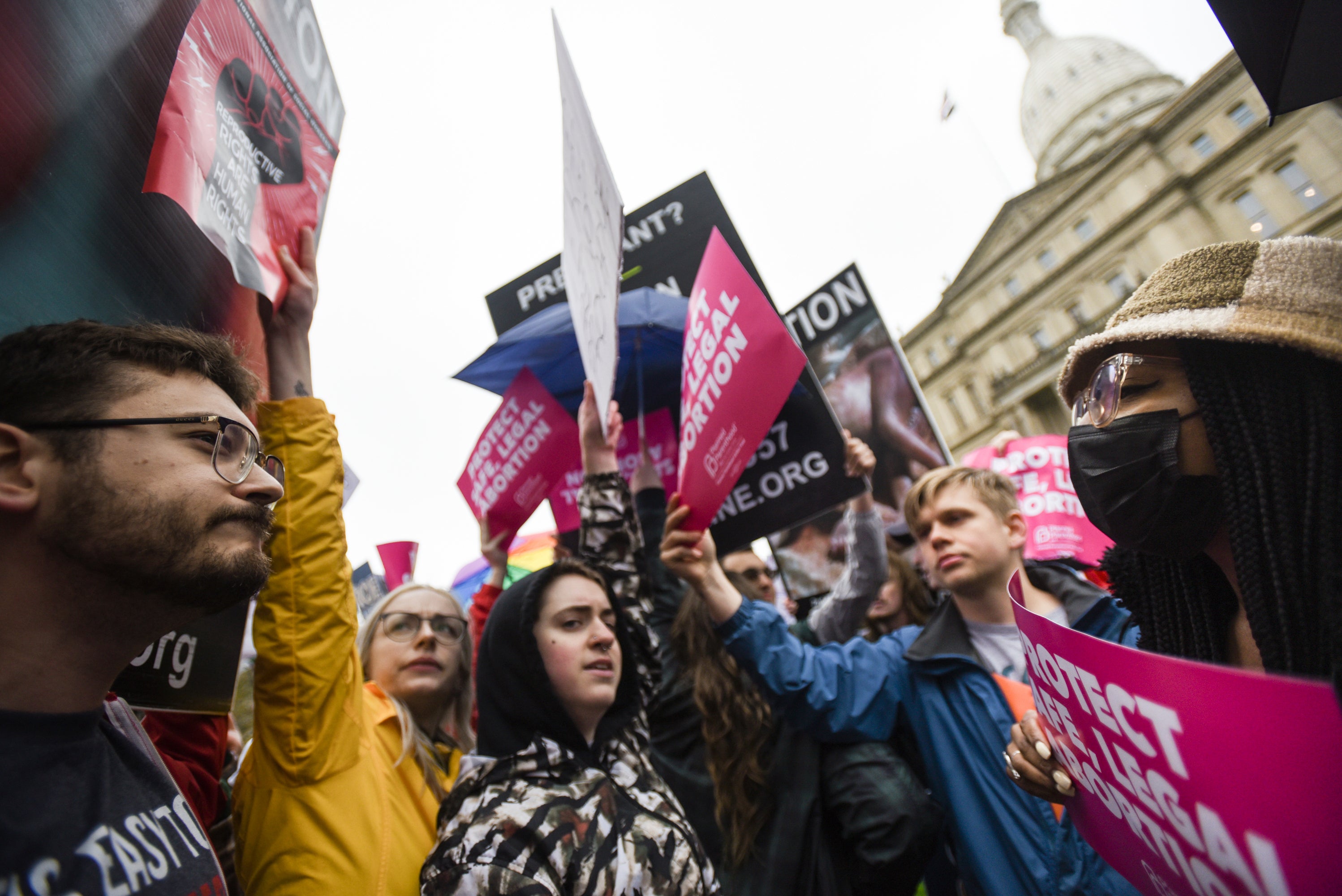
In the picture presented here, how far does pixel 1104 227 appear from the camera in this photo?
Result: 25469 mm

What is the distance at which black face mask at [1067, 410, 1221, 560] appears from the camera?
1.11 metres

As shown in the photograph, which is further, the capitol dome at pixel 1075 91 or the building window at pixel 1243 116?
the capitol dome at pixel 1075 91

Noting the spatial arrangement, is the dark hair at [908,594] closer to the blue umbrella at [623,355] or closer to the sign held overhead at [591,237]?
the blue umbrella at [623,355]

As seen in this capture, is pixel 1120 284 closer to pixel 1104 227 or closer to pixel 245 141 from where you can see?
pixel 1104 227

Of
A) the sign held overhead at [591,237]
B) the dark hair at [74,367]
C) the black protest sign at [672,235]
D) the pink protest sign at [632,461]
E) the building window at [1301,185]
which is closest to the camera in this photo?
the dark hair at [74,367]

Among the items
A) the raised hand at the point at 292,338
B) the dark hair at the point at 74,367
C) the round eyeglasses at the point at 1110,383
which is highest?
the raised hand at the point at 292,338

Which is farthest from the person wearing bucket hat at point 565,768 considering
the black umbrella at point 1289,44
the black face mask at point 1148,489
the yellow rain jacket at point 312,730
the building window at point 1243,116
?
the building window at point 1243,116

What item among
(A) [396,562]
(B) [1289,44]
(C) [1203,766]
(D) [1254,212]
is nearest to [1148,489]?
(C) [1203,766]

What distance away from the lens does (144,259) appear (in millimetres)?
1552

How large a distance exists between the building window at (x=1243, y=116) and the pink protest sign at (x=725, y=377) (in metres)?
28.6

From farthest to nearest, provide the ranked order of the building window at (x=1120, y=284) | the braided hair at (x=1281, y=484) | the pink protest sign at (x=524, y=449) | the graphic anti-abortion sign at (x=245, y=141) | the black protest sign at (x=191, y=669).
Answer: the building window at (x=1120, y=284) < the pink protest sign at (x=524, y=449) < the black protest sign at (x=191, y=669) < the graphic anti-abortion sign at (x=245, y=141) < the braided hair at (x=1281, y=484)

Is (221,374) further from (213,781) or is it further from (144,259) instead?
(213,781)

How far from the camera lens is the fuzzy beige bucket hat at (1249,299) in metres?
0.98

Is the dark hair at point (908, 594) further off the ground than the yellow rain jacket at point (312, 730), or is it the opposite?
the yellow rain jacket at point (312, 730)
